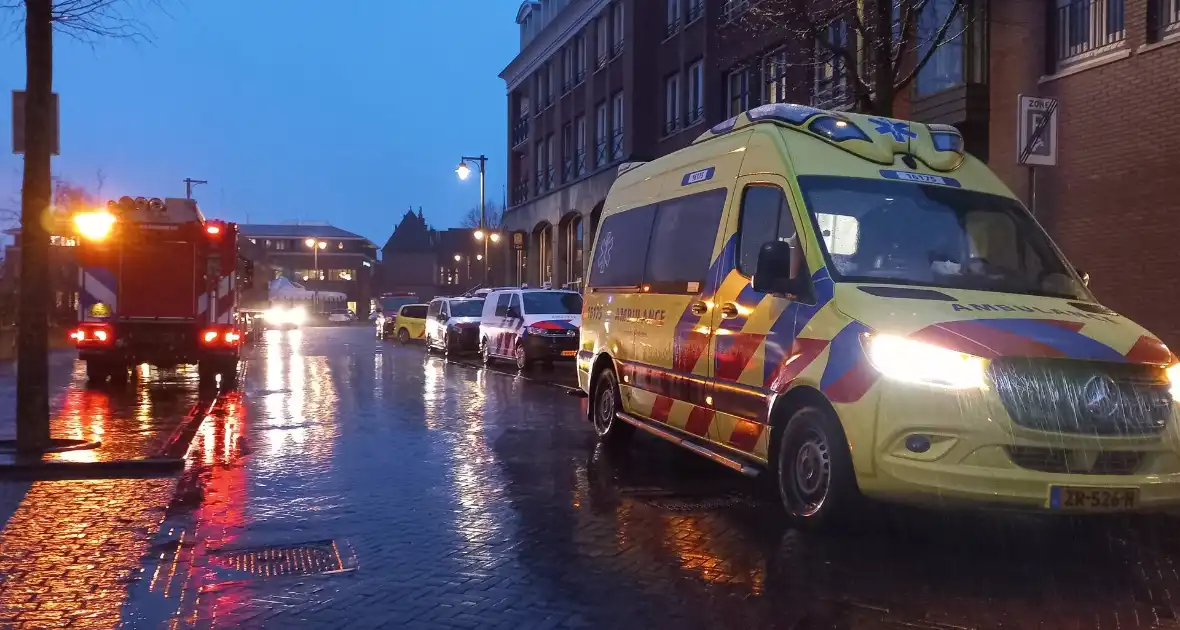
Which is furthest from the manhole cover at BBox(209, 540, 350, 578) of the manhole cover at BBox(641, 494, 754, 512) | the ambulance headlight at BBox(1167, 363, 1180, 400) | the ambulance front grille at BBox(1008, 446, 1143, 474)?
the ambulance headlight at BBox(1167, 363, 1180, 400)

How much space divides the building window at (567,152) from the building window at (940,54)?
22920 mm

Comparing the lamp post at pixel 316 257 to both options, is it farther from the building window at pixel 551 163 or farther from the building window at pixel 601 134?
the building window at pixel 601 134

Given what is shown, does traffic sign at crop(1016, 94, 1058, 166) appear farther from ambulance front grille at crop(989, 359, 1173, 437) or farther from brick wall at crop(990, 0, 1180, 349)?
ambulance front grille at crop(989, 359, 1173, 437)

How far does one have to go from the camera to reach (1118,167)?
13445 millimetres

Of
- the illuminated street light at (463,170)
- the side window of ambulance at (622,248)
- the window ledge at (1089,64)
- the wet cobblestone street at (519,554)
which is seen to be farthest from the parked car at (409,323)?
the wet cobblestone street at (519,554)

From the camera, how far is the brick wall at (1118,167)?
12.7 meters

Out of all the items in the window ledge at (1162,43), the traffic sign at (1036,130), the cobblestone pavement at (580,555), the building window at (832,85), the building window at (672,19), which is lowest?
the cobblestone pavement at (580,555)

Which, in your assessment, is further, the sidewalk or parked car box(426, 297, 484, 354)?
parked car box(426, 297, 484, 354)

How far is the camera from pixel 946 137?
24.1 feet

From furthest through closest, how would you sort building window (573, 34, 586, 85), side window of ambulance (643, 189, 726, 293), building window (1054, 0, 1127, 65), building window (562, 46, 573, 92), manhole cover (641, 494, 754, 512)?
building window (562, 46, 573, 92), building window (573, 34, 586, 85), building window (1054, 0, 1127, 65), side window of ambulance (643, 189, 726, 293), manhole cover (641, 494, 754, 512)

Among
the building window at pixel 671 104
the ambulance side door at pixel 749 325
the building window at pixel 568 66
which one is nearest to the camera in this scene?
the ambulance side door at pixel 749 325

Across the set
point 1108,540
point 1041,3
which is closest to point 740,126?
point 1108,540

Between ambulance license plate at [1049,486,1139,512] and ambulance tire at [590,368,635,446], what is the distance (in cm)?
478

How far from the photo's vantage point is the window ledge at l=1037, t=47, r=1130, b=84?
43.9ft
